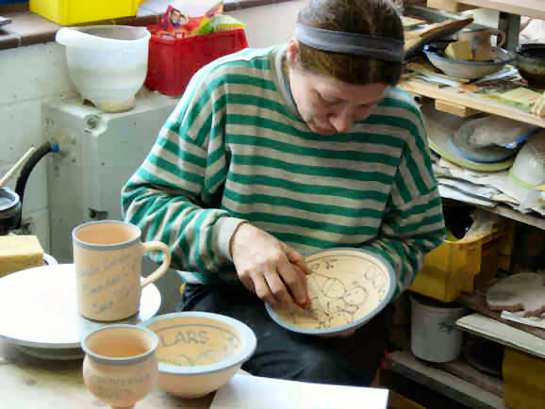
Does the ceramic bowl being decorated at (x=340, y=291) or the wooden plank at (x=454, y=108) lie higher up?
the wooden plank at (x=454, y=108)

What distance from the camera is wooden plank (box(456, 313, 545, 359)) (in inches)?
85.4

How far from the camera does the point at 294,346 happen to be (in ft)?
5.18

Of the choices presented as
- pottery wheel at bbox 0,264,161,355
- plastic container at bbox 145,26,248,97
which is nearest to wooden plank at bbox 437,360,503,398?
plastic container at bbox 145,26,248,97

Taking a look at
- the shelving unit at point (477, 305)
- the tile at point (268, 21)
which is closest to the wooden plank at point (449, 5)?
the shelving unit at point (477, 305)

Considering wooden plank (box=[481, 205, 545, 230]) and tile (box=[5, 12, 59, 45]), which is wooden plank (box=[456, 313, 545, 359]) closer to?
wooden plank (box=[481, 205, 545, 230])

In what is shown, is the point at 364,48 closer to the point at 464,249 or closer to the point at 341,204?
the point at 341,204

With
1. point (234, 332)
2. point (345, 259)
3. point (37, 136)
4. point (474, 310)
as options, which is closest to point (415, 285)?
point (474, 310)

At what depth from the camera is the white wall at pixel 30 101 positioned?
2.24 metres

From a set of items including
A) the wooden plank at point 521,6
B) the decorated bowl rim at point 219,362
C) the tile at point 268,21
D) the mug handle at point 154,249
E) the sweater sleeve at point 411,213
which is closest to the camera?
the decorated bowl rim at point 219,362

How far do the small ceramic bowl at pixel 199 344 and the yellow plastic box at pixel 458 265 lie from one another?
1126mm

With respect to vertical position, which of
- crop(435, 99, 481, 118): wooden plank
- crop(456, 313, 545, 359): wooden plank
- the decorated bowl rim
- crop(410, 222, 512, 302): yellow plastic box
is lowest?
crop(456, 313, 545, 359): wooden plank

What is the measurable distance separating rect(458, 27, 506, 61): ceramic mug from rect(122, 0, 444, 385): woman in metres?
0.70

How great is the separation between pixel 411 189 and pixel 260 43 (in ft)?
4.03

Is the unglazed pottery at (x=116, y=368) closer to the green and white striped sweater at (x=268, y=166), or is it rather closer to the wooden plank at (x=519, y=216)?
the green and white striped sweater at (x=268, y=166)
